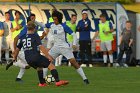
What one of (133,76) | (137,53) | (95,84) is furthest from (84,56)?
(95,84)

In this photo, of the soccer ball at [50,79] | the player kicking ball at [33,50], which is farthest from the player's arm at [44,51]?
the soccer ball at [50,79]

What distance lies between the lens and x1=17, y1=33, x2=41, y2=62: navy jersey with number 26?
57.7 ft

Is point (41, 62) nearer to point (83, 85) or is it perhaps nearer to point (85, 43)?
point (83, 85)

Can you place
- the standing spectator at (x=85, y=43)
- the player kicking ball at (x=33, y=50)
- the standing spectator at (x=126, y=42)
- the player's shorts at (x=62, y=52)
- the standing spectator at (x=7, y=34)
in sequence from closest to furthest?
the player kicking ball at (x=33, y=50)
the player's shorts at (x=62, y=52)
the standing spectator at (x=85, y=43)
the standing spectator at (x=7, y=34)
the standing spectator at (x=126, y=42)

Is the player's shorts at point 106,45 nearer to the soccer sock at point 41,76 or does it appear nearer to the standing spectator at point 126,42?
the standing spectator at point 126,42

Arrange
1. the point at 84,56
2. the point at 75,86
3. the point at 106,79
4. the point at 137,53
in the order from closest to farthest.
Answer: the point at 75,86, the point at 106,79, the point at 84,56, the point at 137,53

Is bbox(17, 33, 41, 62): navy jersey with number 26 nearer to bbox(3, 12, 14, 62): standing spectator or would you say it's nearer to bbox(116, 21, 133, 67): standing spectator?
bbox(3, 12, 14, 62): standing spectator

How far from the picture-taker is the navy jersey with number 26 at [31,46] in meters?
17.6

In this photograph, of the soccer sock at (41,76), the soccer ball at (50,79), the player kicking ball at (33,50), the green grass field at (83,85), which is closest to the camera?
the green grass field at (83,85)

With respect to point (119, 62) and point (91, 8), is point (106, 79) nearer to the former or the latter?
point (119, 62)

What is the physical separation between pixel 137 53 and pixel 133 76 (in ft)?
35.7

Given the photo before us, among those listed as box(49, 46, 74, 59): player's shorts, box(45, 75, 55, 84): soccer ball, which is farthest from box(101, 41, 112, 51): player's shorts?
box(45, 75, 55, 84): soccer ball

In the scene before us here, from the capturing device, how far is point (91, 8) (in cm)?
3322

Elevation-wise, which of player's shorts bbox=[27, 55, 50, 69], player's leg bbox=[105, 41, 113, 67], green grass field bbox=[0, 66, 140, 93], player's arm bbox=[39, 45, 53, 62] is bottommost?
player's leg bbox=[105, 41, 113, 67]
